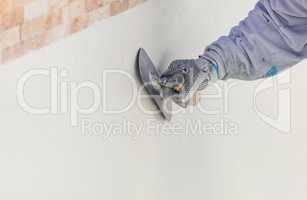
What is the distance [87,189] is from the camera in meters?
1.12

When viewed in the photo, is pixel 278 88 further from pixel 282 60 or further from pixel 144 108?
pixel 144 108

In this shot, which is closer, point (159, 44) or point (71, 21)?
point (71, 21)

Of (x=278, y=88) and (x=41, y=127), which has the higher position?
(x=278, y=88)

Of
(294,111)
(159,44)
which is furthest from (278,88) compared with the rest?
(159,44)

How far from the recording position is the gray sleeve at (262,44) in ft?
4.09

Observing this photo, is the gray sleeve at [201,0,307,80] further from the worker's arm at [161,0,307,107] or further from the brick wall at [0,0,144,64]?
the brick wall at [0,0,144,64]

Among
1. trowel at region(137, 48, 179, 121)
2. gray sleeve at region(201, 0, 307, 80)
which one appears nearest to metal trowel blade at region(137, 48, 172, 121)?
trowel at region(137, 48, 179, 121)

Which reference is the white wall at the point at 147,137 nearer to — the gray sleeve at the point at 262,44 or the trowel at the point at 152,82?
the trowel at the point at 152,82

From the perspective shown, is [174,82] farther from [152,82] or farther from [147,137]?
[147,137]

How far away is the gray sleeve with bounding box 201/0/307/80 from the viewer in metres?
1.25

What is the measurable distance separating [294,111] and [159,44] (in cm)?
45

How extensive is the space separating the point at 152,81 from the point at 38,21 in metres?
0.47

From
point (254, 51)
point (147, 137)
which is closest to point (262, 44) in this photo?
point (254, 51)

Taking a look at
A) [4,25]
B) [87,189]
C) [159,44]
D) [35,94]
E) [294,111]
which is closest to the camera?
[4,25]
